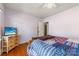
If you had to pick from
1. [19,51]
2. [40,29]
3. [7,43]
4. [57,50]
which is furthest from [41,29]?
[7,43]

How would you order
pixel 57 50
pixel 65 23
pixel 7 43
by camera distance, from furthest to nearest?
pixel 7 43 < pixel 65 23 < pixel 57 50

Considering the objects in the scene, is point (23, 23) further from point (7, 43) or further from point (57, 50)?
point (57, 50)

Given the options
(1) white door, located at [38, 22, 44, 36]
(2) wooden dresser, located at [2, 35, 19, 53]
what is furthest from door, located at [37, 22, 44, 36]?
(2) wooden dresser, located at [2, 35, 19, 53]

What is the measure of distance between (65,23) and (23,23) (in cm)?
90

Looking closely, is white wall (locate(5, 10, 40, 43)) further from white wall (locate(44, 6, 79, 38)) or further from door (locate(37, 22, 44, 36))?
white wall (locate(44, 6, 79, 38))

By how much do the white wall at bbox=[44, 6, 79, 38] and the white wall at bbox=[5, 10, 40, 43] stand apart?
0.91 ft

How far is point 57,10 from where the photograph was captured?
6.72 feet

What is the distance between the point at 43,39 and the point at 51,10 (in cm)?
59

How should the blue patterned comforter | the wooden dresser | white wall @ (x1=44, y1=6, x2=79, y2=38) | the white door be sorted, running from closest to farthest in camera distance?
the blue patterned comforter, the white door, white wall @ (x1=44, y1=6, x2=79, y2=38), the wooden dresser

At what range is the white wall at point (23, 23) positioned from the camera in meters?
1.97

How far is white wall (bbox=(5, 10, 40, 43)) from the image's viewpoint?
6.45 feet

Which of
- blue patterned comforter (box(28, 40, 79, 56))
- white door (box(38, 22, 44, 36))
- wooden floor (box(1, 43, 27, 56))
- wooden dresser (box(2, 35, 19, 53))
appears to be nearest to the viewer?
blue patterned comforter (box(28, 40, 79, 56))

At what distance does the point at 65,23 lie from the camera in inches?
88.5

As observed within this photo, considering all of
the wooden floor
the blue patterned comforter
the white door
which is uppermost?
the white door
